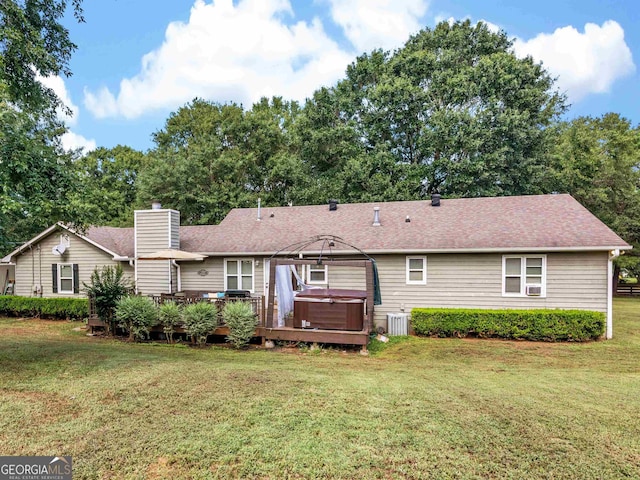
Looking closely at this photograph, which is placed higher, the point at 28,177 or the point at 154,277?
the point at 28,177

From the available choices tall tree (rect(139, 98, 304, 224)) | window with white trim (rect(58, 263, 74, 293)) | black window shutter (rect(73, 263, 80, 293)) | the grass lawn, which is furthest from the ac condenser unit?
tall tree (rect(139, 98, 304, 224))

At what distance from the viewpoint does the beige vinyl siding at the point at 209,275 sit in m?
12.5

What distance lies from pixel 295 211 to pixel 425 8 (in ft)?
45.8

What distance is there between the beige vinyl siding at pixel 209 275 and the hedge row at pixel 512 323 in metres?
5.12

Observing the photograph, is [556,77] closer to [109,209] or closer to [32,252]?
[32,252]

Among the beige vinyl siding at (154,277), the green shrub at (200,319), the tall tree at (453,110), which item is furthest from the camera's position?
the tall tree at (453,110)

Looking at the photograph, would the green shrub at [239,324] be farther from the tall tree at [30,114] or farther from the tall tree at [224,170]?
the tall tree at [224,170]

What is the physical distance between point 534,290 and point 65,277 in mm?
16163

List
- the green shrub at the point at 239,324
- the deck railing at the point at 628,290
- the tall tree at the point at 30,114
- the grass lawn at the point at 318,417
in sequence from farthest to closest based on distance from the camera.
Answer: the deck railing at the point at 628,290 < the green shrub at the point at 239,324 < the tall tree at the point at 30,114 < the grass lawn at the point at 318,417

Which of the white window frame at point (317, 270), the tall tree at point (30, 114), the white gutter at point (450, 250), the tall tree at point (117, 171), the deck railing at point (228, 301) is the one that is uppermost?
the tall tree at point (117, 171)

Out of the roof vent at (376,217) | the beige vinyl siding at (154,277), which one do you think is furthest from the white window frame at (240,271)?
the roof vent at (376,217)

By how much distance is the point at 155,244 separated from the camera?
12.8 m

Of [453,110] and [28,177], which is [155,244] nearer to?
[28,177]

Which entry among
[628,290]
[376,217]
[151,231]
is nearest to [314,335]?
[376,217]
